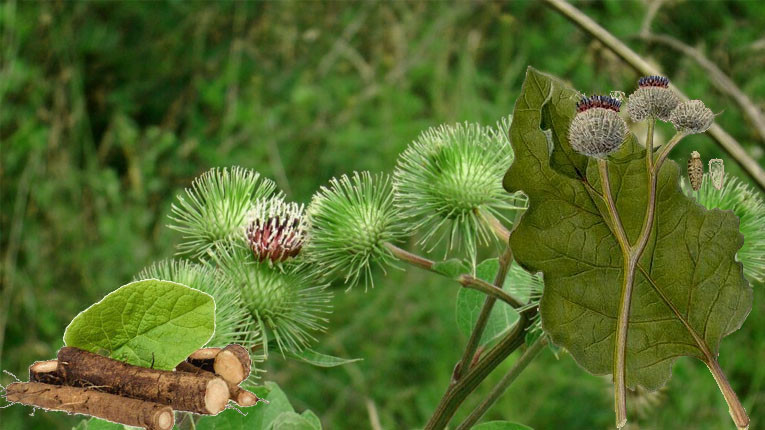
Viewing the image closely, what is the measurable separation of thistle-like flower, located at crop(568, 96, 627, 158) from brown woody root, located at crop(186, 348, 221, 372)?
0.27 m

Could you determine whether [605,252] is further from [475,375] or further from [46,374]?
[46,374]

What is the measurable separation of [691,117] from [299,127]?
2.69 metres

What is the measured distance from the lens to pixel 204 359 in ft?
1.82

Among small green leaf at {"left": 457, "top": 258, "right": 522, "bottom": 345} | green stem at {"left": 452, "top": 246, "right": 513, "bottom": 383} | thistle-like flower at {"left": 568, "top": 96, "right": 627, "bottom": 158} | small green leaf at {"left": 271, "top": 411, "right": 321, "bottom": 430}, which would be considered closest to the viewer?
thistle-like flower at {"left": 568, "top": 96, "right": 627, "bottom": 158}

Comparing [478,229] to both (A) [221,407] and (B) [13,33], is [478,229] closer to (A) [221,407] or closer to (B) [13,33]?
(A) [221,407]

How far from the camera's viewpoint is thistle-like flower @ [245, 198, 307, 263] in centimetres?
75

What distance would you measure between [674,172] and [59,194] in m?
2.70

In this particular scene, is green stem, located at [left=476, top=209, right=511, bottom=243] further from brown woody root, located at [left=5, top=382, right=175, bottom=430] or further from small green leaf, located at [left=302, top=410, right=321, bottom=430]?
brown woody root, located at [left=5, top=382, right=175, bottom=430]

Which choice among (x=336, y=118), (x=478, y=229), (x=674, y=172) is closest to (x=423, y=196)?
(x=478, y=229)

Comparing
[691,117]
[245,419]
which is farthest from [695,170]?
[245,419]

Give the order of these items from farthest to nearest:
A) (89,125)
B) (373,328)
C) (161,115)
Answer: (161,115)
(89,125)
(373,328)

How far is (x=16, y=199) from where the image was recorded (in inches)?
113

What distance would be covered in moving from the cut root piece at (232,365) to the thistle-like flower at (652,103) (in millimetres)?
288

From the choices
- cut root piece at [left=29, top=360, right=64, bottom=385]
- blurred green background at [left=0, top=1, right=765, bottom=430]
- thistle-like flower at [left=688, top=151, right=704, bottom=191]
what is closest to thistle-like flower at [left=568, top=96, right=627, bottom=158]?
thistle-like flower at [left=688, top=151, right=704, bottom=191]
